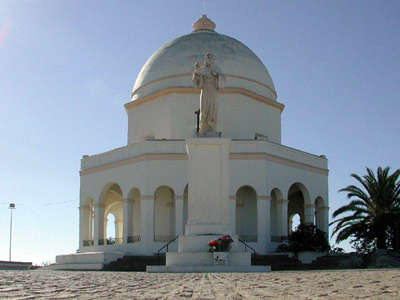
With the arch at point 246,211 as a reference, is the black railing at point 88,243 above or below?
below

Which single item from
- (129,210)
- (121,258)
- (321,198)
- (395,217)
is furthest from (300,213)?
(121,258)

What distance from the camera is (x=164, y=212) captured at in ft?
106

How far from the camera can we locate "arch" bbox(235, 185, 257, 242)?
31.7 meters

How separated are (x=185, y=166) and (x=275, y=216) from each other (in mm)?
6203

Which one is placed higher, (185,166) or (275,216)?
(185,166)

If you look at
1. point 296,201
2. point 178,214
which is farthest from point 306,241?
point 296,201

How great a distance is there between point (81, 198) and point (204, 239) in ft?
60.1

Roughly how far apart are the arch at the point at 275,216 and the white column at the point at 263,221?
49.5 inches

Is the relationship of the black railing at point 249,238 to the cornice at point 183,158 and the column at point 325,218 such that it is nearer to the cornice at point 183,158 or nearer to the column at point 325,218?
the cornice at point 183,158

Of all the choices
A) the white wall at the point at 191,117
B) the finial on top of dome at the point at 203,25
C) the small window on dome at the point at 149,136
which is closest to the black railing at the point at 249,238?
the white wall at the point at 191,117

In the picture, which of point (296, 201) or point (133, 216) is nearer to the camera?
point (133, 216)

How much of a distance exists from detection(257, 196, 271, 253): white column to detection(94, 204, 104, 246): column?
9045mm

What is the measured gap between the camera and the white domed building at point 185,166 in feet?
99.8

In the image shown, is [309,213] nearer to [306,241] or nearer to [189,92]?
[306,241]
